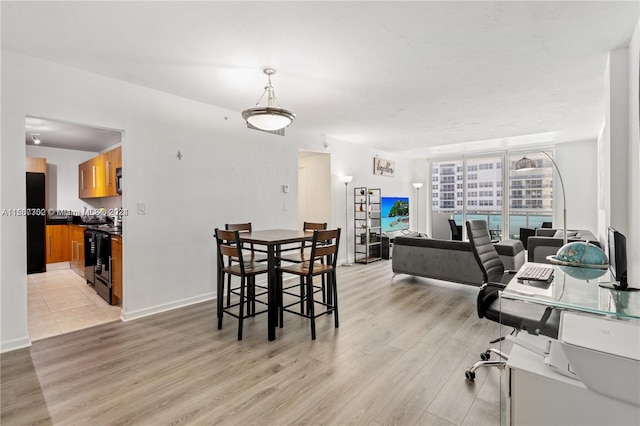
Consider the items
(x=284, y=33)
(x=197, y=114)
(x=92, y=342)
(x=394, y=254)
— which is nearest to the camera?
(x=284, y=33)

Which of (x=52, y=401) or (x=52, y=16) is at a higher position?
(x=52, y=16)

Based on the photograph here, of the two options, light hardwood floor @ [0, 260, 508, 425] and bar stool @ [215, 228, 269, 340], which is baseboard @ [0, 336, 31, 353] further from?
bar stool @ [215, 228, 269, 340]

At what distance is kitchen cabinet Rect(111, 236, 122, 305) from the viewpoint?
3570mm

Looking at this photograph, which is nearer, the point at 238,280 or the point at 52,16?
the point at 52,16

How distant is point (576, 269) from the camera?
87.7 inches

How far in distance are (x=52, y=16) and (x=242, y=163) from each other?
2461 millimetres

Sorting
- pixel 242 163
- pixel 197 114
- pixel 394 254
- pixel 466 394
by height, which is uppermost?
pixel 197 114

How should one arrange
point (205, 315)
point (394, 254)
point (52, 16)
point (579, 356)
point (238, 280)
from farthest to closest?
point (394, 254) < point (238, 280) < point (205, 315) < point (52, 16) < point (579, 356)

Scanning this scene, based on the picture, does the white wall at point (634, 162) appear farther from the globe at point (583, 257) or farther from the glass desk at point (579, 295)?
the glass desk at point (579, 295)

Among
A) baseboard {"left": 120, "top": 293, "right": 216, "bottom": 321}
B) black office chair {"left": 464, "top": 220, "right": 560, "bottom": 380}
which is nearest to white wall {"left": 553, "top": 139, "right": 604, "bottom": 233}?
black office chair {"left": 464, "top": 220, "right": 560, "bottom": 380}

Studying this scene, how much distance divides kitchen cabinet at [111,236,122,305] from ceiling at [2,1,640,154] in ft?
6.01

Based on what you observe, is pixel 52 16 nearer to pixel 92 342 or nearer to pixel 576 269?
pixel 92 342

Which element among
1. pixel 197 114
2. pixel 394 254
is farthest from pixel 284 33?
pixel 394 254

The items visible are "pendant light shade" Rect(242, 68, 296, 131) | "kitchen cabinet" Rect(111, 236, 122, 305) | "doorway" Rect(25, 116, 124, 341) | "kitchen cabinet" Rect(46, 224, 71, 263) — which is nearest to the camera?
"pendant light shade" Rect(242, 68, 296, 131)
